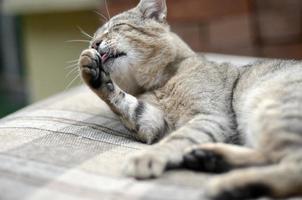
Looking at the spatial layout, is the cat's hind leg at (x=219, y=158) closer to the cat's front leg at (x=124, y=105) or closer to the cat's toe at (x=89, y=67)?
the cat's front leg at (x=124, y=105)

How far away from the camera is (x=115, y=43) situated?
203 cm

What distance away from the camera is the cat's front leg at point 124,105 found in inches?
71.1

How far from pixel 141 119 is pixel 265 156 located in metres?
0.60

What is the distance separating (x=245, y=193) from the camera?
49.1 inches

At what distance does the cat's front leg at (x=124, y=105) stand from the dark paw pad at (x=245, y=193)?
62 centimetres

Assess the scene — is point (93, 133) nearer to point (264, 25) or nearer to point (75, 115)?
point (75, 115)

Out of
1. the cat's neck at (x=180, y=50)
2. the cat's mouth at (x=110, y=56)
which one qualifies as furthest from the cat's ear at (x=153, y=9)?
the cat's mouth at (x=110, y=56)

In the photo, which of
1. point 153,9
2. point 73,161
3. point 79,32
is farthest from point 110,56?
point 79,32

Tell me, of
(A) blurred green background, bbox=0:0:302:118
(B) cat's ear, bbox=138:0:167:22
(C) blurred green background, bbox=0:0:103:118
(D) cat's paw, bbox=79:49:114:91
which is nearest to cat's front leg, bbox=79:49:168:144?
(D) cat's paw, bbox=79:49:114:91

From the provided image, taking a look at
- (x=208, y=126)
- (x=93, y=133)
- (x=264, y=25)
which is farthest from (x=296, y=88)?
(x=264, y=25)

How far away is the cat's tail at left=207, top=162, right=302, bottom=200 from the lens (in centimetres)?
125

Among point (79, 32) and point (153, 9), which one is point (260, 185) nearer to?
point (153, 9)

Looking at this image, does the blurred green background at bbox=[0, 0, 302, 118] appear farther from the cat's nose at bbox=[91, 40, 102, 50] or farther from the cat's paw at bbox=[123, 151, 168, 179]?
Result: the cat's paw at bbox=[123, 151, 168, 179]

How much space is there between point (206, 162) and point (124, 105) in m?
0.53
